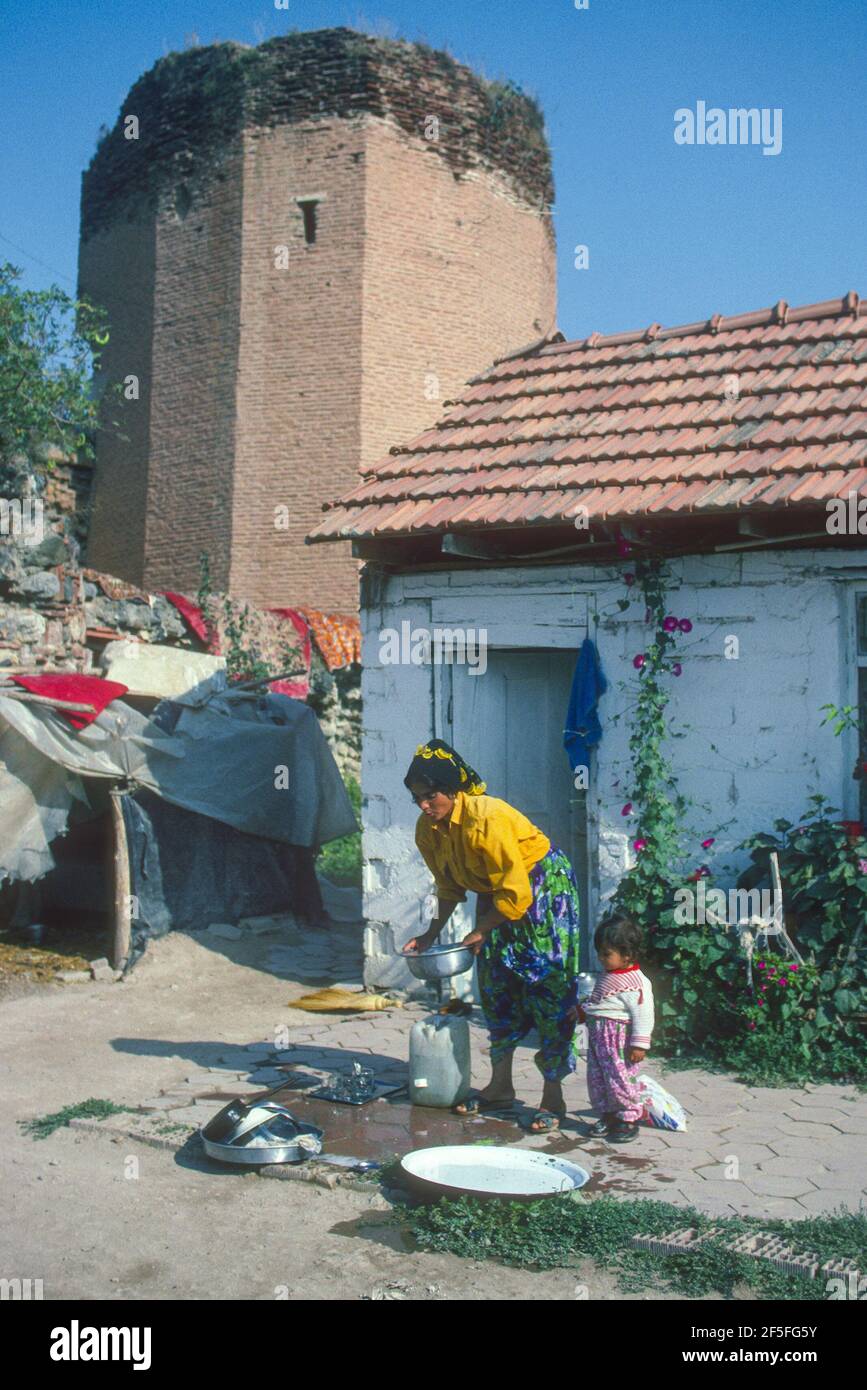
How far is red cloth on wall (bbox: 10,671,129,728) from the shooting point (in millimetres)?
9125

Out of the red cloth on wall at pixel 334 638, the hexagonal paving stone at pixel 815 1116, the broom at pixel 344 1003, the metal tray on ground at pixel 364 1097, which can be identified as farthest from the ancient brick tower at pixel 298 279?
the hexagonal paving stone at pixel 815 1116

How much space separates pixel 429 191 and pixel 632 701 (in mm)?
15841

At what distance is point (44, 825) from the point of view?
30.0 ft

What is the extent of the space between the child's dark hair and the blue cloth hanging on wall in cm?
220

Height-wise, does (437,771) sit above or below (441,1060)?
above

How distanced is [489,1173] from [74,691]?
5.62 meters

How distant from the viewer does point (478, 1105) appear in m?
6.08

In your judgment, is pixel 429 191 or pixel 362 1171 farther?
pixel 429 191

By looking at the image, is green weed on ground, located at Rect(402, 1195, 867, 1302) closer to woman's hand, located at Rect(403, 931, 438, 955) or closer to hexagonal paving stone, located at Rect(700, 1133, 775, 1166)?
hexagonal paving stone, located at Rect(700, 1133, 775, 1166)

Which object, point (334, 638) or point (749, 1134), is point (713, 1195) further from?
point (334, 638)

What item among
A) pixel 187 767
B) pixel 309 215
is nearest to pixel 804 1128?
pixel 187 767

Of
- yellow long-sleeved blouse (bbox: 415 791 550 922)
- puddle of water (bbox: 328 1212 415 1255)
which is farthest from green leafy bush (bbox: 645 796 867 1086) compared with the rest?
A: puddle of water (bbox: 328 1212 415 1255)
